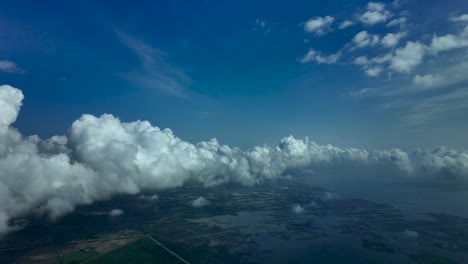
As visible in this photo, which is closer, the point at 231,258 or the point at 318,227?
the point at 231,258

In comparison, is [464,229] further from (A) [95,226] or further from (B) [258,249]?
(A) [95,226]

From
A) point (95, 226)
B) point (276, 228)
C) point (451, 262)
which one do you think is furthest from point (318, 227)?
point (95, 226)

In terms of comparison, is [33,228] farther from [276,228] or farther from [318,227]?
[318,227]

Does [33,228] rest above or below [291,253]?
above

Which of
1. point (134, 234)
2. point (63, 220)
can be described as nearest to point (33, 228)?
point (63, 220)

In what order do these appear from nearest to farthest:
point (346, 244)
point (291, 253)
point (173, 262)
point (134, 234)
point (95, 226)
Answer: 1. point (173, 262)
2. point (291, 253)
3. point (346, 244)
4. point (134, 234)
5. point (95, 226)

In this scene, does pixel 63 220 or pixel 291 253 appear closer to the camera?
pixel 291 253

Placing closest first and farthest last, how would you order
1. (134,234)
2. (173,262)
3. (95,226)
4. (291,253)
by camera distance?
(173,262)
(291,253)
(134,234)
(95,226)

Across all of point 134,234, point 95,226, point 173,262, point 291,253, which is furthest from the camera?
point 95,226

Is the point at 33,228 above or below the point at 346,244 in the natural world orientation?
above
